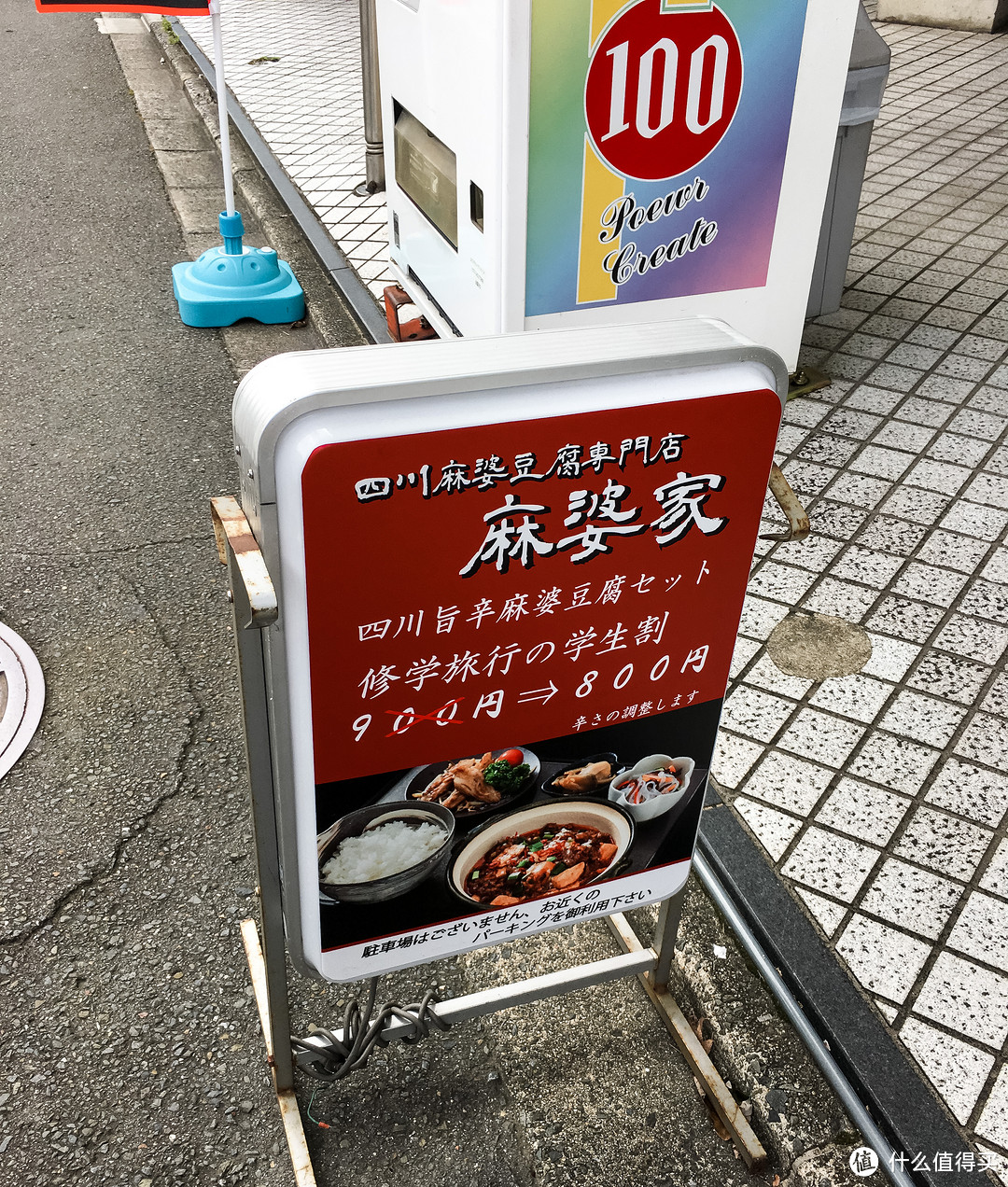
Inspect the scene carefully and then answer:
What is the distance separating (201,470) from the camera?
494 cm

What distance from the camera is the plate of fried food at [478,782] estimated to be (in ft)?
6.63

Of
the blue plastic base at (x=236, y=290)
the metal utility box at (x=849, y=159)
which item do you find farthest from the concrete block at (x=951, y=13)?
the blue plastic base at (x=236, y=290)

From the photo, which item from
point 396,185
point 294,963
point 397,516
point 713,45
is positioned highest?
point 713,45

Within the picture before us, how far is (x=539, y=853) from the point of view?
2.20 m

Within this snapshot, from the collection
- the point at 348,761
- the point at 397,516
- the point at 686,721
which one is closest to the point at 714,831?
the point at 686,721

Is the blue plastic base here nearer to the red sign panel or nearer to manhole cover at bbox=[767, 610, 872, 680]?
manhole cover at bbox=[767, 610, 872, 680]

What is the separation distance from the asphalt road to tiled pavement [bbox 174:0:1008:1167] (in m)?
0.39

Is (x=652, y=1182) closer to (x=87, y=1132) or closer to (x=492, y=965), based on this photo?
(x=492, y=965)

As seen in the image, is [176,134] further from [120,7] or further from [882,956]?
[882,956]

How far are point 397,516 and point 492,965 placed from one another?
5.42 ft

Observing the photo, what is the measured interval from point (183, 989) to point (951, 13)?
479 inches

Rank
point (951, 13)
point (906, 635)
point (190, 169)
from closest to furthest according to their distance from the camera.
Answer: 1. point (906, 635)
2. point (190, 169)
3. point (951, 13)

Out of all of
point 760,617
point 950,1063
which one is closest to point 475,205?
point 760,617

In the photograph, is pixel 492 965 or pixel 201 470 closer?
pixel 492 965
